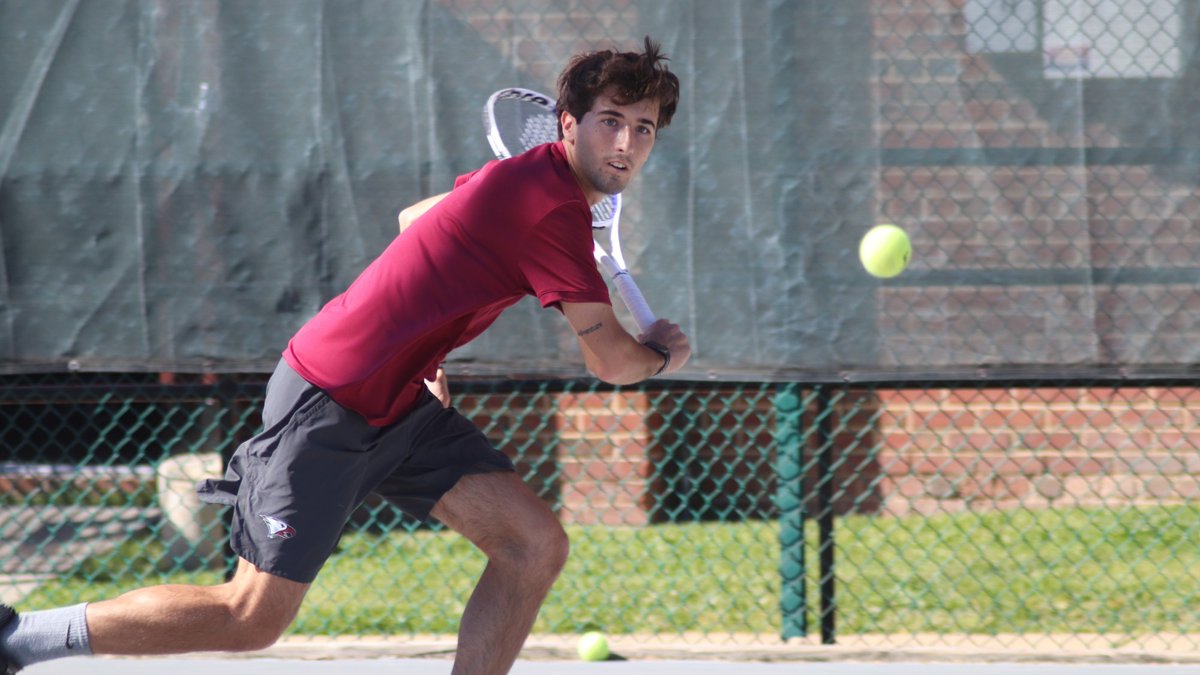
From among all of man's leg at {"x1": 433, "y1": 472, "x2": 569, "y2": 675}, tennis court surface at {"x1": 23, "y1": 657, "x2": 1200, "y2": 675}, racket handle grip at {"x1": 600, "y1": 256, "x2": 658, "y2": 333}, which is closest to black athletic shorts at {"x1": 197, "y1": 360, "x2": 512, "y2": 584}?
man's leg at {"x1": 433, "y1": 472, "x2": 569, "y2": 675}

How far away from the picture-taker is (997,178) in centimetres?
402

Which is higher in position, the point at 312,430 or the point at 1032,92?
the point at 1032,92

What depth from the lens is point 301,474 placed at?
2783mm

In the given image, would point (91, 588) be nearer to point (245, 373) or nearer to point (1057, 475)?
point (245, 373)

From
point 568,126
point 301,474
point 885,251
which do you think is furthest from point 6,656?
point 885,251

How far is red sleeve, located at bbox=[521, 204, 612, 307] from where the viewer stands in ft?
8.53

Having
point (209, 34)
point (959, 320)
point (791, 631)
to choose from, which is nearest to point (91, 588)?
point (209, 34)

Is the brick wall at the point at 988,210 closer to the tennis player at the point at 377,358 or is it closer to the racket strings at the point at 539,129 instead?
the racket strings at the point at 539,129

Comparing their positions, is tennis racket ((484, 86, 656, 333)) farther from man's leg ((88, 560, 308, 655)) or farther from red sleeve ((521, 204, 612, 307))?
man's leg ((88, 560, 308, 655))

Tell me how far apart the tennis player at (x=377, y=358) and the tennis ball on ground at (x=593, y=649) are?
1454mm

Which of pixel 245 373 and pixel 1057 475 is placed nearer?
pixel 245 373

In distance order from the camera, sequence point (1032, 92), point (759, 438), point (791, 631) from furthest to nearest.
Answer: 1. point (759, 438)
2. point (791, 631)
3. point (1032, 92)

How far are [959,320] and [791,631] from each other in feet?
3.33

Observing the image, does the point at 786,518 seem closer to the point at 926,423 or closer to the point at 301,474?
the point at 926,423
